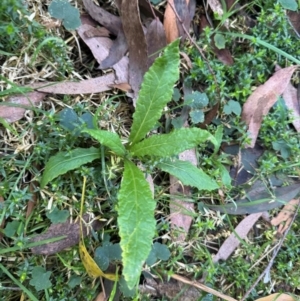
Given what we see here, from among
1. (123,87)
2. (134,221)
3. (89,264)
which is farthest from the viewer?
(123,87)

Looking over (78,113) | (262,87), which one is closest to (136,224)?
(78,113)

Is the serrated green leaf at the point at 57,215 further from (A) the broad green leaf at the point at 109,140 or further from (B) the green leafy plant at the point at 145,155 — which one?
(A) the broad green leaf at the point at 109,140

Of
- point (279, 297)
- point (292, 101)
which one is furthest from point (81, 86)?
point (279, 297)

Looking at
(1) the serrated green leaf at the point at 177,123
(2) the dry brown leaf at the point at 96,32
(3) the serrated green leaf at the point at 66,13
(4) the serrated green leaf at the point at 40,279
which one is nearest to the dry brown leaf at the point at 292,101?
(1) the serrated green leaf at the point at 177,123

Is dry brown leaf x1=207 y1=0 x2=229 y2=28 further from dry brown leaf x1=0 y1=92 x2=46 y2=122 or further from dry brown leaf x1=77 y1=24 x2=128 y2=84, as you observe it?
dry brown leaf x1=0 y1=92 x2=46 y2=122

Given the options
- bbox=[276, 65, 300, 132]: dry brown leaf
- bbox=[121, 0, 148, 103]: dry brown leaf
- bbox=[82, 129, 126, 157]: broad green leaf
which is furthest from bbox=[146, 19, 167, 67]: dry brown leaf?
bbox=[276, 65, 300, 132]: dry brown leaf

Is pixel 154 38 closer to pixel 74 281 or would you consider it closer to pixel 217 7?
pixel 217 7
